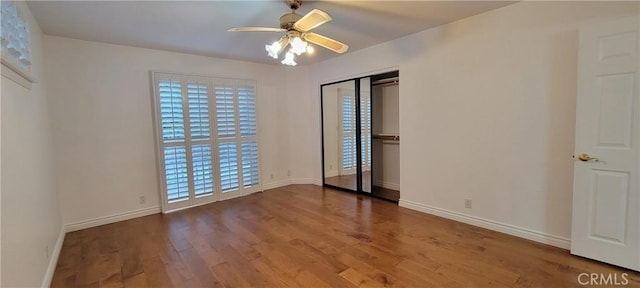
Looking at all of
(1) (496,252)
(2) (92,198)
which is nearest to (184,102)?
(2) (92,198)

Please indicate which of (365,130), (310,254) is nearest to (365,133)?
(365,130)

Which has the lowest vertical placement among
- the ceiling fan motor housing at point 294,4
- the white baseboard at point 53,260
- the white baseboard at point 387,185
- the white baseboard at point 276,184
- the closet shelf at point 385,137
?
the white baseboard at point 53,260

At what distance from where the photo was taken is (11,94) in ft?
6.06

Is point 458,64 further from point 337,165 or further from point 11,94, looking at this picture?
point 11,94

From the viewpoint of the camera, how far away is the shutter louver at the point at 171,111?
397 cm

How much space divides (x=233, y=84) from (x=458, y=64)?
3388mm

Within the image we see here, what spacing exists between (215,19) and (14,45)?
1548mm

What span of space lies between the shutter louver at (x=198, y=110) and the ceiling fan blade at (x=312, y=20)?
8.45ft

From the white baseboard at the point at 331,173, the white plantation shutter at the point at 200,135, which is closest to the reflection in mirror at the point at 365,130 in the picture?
the white baseboard at the point at 331,173

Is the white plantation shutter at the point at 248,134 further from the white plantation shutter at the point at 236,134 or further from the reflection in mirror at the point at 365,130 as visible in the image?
the reflection in mirror at the point at 365,130

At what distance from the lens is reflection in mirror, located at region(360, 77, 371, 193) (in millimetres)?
4566

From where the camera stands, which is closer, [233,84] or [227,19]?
[227,19]

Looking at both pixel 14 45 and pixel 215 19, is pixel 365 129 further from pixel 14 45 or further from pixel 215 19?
pixel 14 45

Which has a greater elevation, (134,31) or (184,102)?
(134,31)
